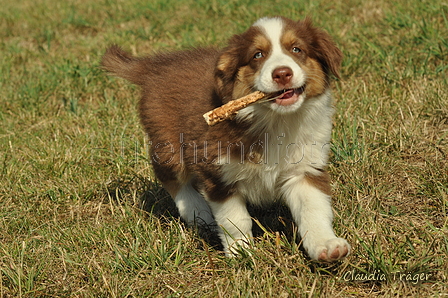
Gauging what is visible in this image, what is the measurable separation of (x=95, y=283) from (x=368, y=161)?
198 cm

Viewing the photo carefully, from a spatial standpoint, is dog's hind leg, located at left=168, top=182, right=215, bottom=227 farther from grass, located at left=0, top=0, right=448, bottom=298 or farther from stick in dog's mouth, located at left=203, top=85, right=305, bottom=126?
stick in dog's mouth, located at left=203, top=85, right=305, bottom=126

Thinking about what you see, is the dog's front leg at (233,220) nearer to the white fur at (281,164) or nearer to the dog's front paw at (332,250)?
the white fur at (281,164)

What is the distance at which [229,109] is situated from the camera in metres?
3.16

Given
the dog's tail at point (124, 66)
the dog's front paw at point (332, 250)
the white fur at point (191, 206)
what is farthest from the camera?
the dog's tail at point (124, 66)

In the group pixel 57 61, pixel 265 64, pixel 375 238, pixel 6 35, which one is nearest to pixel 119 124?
pixel 57 61

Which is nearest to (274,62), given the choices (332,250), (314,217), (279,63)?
(279,63)

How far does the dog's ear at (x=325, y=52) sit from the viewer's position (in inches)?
133

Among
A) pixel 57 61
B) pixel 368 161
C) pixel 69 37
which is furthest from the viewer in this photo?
pixel 69 37

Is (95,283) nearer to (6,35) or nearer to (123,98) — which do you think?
(123,98)

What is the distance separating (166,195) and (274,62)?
162 centimetres

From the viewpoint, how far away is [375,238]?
311cm

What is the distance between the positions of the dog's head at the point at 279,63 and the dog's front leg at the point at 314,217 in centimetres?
51

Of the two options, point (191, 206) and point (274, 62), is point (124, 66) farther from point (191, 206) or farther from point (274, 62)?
point (274, 62)

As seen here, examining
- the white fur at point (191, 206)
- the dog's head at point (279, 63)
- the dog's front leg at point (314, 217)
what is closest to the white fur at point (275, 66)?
the dog's head at point (279, 63)
